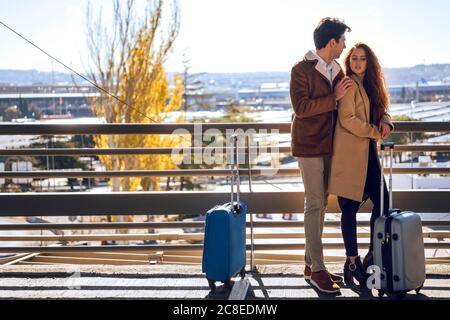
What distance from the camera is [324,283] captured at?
5.56 meters

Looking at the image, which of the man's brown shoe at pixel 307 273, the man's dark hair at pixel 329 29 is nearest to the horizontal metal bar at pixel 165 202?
the man's brown shoe at pixel 307 273

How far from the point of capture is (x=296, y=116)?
559 cm

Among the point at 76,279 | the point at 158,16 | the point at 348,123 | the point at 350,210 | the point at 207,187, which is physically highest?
the point at 158,16

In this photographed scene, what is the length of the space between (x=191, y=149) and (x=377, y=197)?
2.04 m

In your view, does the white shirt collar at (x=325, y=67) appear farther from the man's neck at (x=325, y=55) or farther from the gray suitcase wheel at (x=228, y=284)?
the gray suitcase wheel at (x=228, y=284)

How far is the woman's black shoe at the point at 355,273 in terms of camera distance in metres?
5.69

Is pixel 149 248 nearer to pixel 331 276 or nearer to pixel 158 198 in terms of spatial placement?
pixel 158 198

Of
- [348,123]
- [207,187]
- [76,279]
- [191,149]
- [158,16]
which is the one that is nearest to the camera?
[348,123]

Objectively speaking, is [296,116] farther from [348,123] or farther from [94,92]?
[94,92]

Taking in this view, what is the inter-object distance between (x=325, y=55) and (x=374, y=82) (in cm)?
45

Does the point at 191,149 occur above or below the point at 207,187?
above
